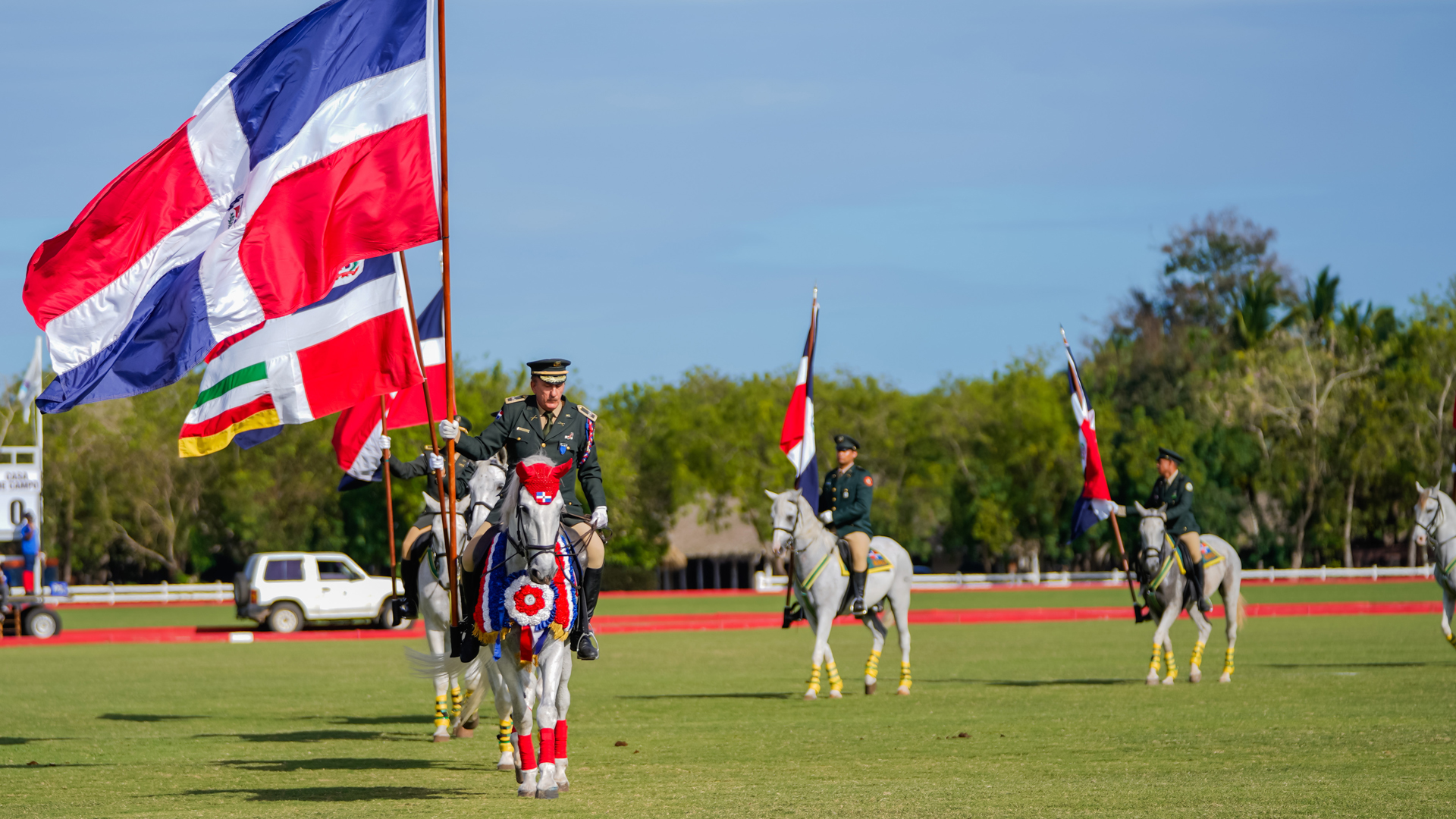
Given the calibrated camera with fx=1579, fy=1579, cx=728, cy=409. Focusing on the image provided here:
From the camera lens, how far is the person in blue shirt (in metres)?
31.3

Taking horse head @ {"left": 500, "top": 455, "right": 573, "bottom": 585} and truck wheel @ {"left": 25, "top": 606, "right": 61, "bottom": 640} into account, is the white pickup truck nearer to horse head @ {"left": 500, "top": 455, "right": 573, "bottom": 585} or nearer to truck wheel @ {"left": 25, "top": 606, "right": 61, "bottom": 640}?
truck wheel @ {"left": 25, "top": 606, "right": 61, "bottom": 640}

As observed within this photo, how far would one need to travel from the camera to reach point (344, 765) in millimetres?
11719

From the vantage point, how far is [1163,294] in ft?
315

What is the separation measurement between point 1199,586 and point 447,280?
450 inches

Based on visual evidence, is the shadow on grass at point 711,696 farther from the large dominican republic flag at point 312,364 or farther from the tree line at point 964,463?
the tree line at point 964,463

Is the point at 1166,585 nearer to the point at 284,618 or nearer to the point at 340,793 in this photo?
the point at 340,793

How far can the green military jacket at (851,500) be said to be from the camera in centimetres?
1748

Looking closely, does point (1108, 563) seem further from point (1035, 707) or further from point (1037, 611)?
point (1035, 707)

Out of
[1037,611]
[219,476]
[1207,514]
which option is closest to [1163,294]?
[1207,514]

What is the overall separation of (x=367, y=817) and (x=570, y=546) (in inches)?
81.2

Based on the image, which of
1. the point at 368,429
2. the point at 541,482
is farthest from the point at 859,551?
the point at 541,482

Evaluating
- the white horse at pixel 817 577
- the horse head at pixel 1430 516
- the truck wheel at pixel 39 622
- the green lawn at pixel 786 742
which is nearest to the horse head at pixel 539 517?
the green lawn at pixel 786 742

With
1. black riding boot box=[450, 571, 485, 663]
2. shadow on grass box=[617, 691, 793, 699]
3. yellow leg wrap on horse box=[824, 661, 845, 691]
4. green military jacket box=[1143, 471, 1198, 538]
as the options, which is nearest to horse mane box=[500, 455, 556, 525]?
black riding boot box=[450, 571, 485, 663]

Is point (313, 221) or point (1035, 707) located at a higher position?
point (313, 221)
